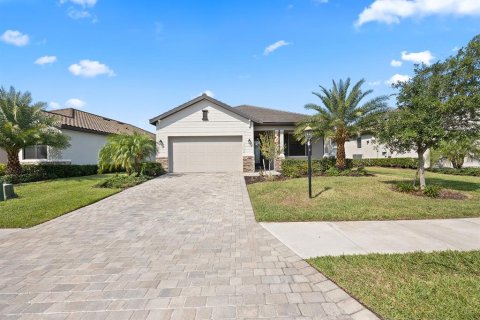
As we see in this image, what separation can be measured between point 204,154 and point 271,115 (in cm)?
676

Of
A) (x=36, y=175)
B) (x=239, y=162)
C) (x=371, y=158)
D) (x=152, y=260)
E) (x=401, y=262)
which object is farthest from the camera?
(x=371, y=158)

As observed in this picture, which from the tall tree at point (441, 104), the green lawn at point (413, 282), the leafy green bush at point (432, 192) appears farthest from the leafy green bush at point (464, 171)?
the green lawn at point (413, 282)

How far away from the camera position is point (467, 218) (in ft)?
21.2

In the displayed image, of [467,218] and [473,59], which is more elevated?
[473,59]

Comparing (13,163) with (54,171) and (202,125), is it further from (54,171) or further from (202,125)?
(202,125)

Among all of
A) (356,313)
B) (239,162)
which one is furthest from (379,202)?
(239,162)

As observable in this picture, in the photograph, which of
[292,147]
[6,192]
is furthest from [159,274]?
[292,147]

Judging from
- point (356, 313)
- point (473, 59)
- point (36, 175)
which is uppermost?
point (473, 59)

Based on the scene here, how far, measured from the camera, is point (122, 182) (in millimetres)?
12695

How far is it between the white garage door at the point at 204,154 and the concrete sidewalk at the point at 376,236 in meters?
12.0

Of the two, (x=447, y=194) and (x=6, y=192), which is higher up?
(x=6, y=192)

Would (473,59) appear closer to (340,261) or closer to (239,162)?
(340,261)

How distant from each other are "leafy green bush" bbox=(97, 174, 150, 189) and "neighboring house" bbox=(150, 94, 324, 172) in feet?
13.5

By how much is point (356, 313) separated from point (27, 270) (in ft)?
15.7
